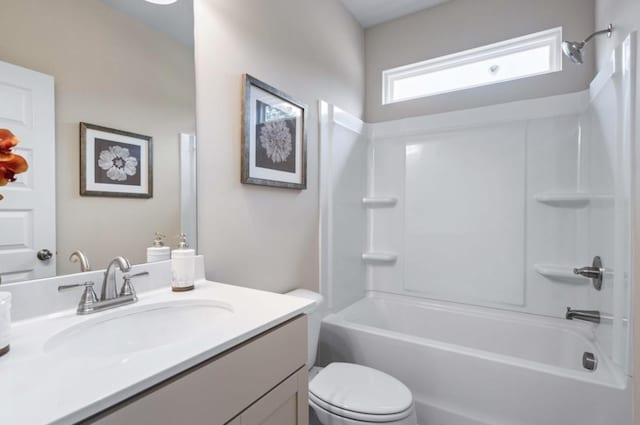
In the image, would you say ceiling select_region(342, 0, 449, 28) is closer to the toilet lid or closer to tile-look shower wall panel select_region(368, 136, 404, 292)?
tile-look shower wall panel select_region(368, 136, 404, 292)

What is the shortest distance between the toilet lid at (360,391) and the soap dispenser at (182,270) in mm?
743

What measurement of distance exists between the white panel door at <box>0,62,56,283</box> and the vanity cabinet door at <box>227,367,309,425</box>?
679 mm

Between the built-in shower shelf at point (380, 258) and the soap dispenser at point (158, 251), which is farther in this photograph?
the built-in shower shelf at point (380, 258)

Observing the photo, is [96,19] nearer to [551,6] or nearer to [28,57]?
[28,57]

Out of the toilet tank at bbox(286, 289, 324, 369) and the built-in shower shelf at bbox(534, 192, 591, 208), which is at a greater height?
the built-in shower shelf at bbox(534, 192, 591, 208)

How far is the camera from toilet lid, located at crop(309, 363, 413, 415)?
127cm

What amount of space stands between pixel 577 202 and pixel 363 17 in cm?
201

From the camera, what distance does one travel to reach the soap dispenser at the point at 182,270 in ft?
3.67

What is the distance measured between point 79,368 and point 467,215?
90.4 inches

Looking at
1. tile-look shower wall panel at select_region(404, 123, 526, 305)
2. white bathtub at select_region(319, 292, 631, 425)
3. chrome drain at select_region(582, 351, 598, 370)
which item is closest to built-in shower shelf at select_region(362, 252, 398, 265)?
tile-look shower wall panel at select_region(404, 123, 526, 305)

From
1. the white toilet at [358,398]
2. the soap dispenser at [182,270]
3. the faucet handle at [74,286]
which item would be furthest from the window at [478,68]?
the faucet handle at [74,286]

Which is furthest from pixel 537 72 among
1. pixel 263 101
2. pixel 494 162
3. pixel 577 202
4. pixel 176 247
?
pixel 176 247

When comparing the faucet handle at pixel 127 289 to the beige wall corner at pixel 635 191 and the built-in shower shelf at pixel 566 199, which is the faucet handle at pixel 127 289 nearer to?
the beige wall corner at pixel 635 191

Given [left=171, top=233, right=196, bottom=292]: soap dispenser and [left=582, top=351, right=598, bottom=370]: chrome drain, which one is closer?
[left=171, top=233, right=196, bottom=292]: soap dispenser
